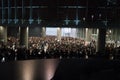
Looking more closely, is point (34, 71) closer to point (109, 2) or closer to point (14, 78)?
point (14, 78)

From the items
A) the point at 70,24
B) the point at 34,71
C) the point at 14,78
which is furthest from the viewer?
the point at 70,24

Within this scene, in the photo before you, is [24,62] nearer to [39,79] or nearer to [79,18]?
[39,79]

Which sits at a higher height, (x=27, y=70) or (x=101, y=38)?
(x=101, y=38)

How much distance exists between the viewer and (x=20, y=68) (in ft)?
49.6

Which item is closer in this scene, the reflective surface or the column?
the reflective surface

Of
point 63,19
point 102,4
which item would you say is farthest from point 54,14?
point 102,4

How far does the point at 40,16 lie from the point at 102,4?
9.54 meters

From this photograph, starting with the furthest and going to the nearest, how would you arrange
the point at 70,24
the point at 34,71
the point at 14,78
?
the point at 70,24
the point at 34,71
the point at 14,78

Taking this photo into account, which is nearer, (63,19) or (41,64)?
(41,64)

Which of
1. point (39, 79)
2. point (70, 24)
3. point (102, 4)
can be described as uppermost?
point (102, 4)

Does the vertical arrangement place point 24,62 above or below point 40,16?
below

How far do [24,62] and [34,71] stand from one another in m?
0.93

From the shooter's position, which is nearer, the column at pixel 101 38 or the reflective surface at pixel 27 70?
the reflective surface at pixel 27 70

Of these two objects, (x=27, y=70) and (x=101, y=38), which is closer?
(x=27, y=70)
